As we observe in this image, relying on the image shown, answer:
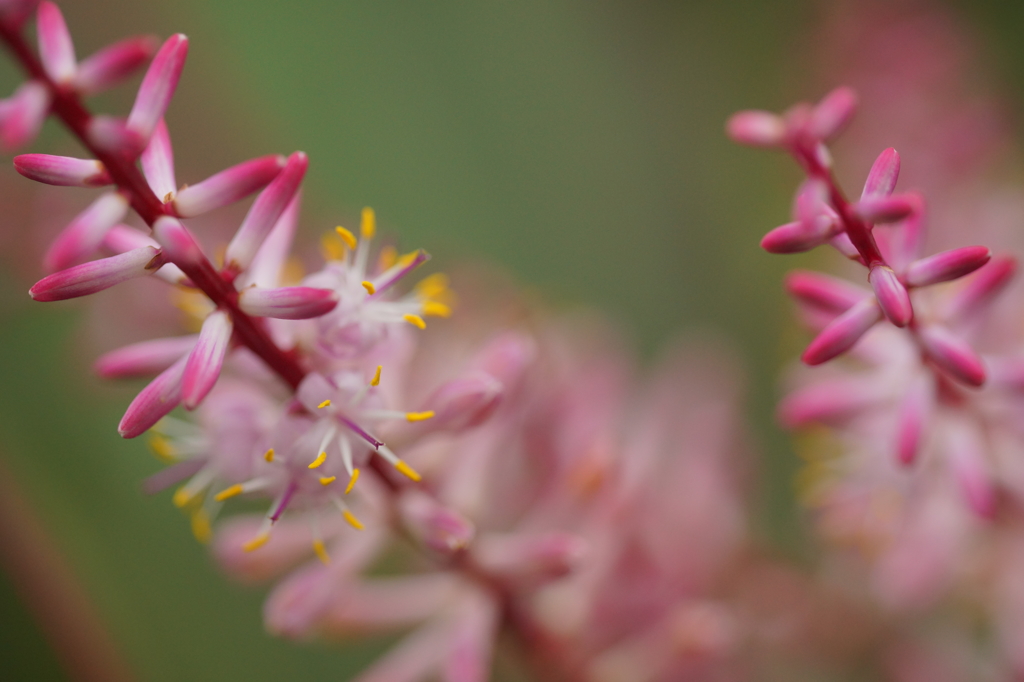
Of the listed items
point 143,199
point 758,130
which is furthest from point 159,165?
point 758,130

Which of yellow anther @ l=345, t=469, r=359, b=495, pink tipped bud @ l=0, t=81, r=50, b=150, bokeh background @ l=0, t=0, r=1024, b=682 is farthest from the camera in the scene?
bokeh background @ l=0, t=0, r=1024, b=682

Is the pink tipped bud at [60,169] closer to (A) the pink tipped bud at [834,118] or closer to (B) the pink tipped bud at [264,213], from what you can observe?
(B) the pink tipped bud at [264,213]

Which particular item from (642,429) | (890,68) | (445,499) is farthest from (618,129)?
(445,499)

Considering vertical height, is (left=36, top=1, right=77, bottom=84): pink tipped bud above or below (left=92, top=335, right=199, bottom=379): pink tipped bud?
above

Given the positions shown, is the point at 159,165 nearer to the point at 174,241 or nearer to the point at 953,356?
the point at 174,241

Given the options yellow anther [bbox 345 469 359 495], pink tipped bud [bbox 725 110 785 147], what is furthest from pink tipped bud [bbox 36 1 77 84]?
pink tipped bud [bbox 725 110 785 147]

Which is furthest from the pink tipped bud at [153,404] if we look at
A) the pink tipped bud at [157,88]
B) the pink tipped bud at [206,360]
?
the pink tipped bud at [157,88]

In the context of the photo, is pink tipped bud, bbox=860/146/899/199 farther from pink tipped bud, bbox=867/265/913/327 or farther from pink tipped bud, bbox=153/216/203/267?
pink tipped bud, bbox=153/216/203/267
